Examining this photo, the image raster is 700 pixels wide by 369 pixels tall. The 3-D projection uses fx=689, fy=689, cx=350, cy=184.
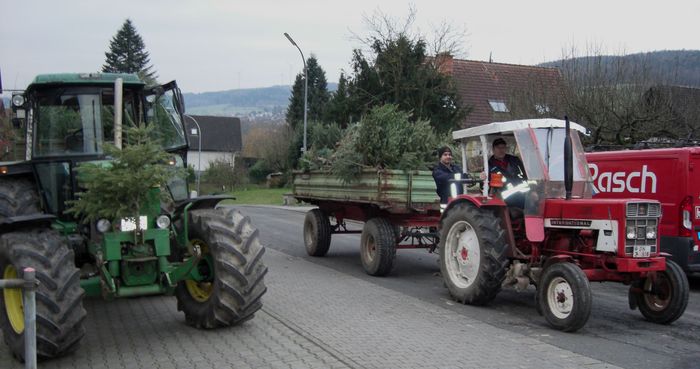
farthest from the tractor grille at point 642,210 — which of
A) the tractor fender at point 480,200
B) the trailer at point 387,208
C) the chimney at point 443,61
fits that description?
the chimney at point 443,61

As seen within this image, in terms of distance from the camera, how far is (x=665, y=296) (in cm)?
732

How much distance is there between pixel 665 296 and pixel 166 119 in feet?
19.0

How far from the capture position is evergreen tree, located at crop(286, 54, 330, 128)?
6214 centimetres

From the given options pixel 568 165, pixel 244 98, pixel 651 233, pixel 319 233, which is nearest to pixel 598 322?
pixel 651 233

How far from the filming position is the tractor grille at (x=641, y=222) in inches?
270

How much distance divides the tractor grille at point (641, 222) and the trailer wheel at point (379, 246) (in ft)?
13.3

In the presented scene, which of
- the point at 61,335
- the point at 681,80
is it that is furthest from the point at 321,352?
the point at 681,80

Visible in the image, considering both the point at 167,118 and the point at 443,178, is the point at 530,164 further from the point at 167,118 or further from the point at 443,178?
the point at 167,118

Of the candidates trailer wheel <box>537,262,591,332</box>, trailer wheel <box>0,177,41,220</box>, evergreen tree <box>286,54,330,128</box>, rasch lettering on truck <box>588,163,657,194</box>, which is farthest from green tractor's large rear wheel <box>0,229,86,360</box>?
evergreen tree <box>286,54,330,128</box>

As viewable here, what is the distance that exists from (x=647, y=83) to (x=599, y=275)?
13.3m

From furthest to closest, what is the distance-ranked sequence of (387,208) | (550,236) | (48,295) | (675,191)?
(387,208) < (675,191) < (550,236) < (48,295)

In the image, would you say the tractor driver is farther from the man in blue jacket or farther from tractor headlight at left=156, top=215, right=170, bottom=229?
tractor headlight at left=156, top=215, right=170, bottom=229

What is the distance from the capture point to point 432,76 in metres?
28.3

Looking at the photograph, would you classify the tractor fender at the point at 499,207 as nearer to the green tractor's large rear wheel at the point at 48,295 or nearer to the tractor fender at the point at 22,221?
the green tractor's large rear wheel at the point at 48,295
